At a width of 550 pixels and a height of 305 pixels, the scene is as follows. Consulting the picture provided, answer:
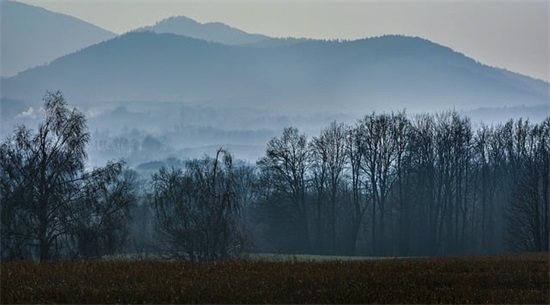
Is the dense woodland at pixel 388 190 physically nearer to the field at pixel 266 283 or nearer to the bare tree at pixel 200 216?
the bare tree at pixel 200 216

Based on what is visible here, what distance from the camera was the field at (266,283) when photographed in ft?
A: 41.4

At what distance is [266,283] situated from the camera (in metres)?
13.3

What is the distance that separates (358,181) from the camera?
67625mm

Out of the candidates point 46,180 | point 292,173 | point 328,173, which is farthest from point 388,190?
point 46,180

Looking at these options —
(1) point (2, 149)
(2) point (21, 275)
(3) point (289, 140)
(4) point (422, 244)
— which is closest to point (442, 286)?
(2) point (21, 275)

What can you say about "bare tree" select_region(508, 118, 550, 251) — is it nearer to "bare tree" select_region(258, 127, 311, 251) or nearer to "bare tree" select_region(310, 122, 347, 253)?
"bare tree" select_region(310, 122, 347, 253)

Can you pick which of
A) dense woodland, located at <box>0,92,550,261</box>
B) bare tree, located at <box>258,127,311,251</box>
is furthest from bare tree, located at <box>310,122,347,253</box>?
bare tree, located at <box>258,127,311,251</box>

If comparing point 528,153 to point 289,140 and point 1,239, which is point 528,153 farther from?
point 1,239

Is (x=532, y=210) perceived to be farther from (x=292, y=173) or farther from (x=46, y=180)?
(x=46, y=180)

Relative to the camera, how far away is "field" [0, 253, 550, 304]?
1262cm

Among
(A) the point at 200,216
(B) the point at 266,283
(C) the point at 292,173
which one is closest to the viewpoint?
(B) the point at 266,283

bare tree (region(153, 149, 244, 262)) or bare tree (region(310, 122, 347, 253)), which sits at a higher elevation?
bare tree (region(310, 122, 347, 253))

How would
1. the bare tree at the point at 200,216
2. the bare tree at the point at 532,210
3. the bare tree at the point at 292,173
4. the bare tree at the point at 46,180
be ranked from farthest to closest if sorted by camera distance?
the bare tree at the point at 292,173
the bare tree at the point at 532,210
the bare tree at the point at 200,216
the bare tree at the point at 46,180

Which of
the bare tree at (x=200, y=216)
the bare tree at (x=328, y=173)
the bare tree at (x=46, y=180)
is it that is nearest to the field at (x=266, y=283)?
the bare tree at (x=46, y=180)
